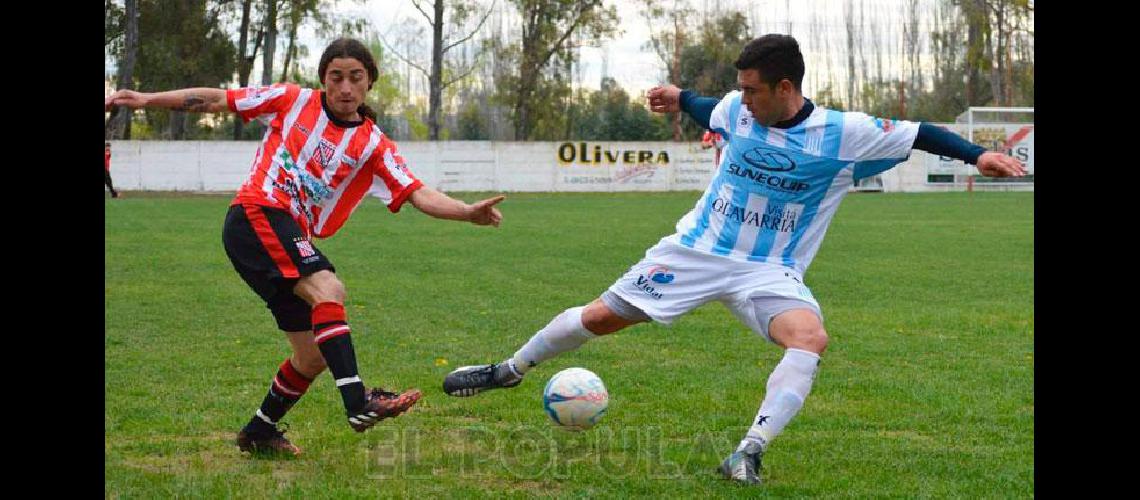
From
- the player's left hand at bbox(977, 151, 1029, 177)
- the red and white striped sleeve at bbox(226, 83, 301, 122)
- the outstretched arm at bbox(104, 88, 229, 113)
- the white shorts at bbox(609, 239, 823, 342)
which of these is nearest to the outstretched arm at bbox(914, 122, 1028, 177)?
the player's left hand at bbox(977, 151, 1029, 177)

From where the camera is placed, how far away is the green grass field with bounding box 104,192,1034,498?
514 cm

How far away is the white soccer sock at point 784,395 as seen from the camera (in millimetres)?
5125

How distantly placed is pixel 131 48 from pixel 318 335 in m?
41.8

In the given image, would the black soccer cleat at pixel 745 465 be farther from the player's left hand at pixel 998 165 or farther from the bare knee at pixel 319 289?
the bare knee at pixel 319 289

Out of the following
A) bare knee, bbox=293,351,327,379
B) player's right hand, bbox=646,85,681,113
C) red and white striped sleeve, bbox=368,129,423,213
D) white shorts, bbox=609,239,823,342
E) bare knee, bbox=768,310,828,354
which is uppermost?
player's right hand, bbox=646,85,681,113

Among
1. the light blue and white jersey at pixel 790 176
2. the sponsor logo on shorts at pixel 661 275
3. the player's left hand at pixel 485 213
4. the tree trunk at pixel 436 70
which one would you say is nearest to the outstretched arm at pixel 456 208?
the player's left hand at pixel 485 213

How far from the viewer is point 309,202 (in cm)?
551

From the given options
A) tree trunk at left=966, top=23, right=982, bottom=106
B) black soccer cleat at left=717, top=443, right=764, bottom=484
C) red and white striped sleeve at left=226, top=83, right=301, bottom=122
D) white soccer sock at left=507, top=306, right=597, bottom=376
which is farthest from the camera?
tree trunk at left=966, top=23, right=982, bottom=106

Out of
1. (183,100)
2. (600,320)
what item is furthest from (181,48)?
(600,320)

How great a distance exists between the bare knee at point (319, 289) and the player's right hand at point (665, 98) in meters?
1.70

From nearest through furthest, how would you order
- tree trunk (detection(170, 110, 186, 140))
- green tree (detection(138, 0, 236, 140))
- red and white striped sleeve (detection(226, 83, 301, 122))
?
1. red and white striped sleeve (detection(226, 83, 301, 122))
2. green tree (detection(138, 0, 236, 140))
3. tree trunk (detection(170, 110, 186, 140))

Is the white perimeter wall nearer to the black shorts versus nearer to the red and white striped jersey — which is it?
the red and white striped jersey

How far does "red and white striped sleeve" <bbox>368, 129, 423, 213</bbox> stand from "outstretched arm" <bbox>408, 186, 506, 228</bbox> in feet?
0.16

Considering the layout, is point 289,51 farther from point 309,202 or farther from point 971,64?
point 309,202
